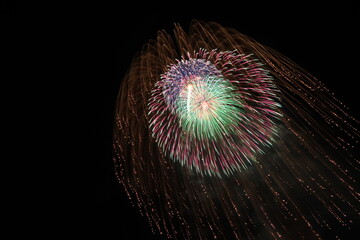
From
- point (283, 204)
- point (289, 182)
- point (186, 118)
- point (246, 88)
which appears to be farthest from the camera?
point (283, 204)

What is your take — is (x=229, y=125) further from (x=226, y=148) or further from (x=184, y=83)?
(x=184, y=83)

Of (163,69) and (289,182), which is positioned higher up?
(163,69)

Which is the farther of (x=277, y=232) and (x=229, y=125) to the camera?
(x=277, y=232)

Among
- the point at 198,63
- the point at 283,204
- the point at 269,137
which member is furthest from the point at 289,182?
the point at 198,63

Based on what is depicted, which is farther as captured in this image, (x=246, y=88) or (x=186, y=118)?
(x=186, y=118)

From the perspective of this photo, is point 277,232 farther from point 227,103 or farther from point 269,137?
point 227,103

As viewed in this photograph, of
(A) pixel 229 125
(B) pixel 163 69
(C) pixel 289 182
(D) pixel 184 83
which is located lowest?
(C) pixel 289 182

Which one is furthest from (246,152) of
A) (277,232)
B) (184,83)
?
(277,232)

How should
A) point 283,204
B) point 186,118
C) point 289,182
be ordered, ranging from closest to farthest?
point 186,118
point 289,182
point 283,204

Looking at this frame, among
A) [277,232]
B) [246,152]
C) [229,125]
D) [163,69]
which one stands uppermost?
[163,69]
